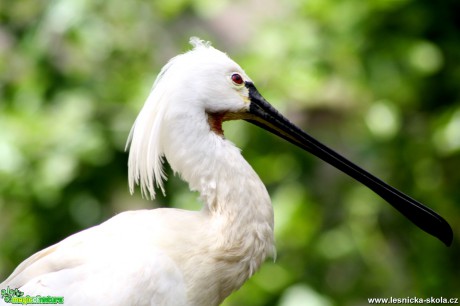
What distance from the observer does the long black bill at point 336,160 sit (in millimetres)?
2732

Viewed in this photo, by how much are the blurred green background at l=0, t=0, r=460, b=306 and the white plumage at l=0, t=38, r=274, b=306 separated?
6.18ft

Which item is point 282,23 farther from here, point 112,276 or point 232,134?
point 112,276

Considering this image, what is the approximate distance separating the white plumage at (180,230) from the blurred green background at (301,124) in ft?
6.18

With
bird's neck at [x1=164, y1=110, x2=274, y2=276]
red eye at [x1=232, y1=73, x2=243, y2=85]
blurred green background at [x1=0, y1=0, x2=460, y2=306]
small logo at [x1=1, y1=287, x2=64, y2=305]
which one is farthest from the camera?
blurred green background at [x1=0, y1=0, x2=460, y2=306]

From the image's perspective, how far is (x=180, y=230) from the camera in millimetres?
2523

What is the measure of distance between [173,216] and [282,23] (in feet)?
7.89

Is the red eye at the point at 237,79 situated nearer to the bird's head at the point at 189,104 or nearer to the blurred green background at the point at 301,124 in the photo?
the bird's head at the point at 189,104

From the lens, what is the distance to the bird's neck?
2494 millimetres

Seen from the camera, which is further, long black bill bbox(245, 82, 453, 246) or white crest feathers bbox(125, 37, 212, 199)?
long black bill bbox(245, 82, 453, 246)

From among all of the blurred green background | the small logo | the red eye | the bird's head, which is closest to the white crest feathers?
the bird's head

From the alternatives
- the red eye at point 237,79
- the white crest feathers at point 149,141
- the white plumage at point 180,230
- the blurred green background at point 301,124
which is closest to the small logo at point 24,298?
the white plumage at point 180,230

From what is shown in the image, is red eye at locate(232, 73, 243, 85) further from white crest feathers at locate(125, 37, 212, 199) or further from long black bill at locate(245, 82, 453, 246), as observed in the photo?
white crest feathers at locate(125, 37, 212, 199)

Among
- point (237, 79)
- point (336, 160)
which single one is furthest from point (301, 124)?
point (237, 79)

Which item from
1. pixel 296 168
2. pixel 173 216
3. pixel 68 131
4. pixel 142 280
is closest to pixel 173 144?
pixel 173 216
